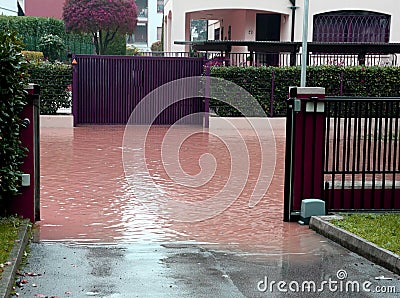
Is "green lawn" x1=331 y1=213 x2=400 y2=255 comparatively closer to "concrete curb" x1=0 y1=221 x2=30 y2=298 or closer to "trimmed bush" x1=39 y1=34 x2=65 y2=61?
"concrete curb" x1=0 y1=221 x2=30 y2=298

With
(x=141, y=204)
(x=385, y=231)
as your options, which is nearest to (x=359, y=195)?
(x=385, y=231)

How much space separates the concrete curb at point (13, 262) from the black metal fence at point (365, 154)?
12.6 ft

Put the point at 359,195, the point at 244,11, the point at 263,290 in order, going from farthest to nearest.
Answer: the point at 244,11 < the point at 359,195 < the point at 263,290

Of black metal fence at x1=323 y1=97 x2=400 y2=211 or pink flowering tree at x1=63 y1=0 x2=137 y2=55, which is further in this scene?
pink flowering tree at x1=63 y1=0 x2=137 y2=55

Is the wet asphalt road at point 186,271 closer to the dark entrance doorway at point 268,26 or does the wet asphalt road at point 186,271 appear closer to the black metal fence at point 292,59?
the black metal fence at point 292,59

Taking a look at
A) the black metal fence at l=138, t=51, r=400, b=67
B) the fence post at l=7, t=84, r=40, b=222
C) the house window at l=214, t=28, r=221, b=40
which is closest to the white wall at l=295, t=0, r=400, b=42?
the black metal fence at l=138, t=51, r=400, b=67

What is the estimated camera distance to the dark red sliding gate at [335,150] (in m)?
9.27

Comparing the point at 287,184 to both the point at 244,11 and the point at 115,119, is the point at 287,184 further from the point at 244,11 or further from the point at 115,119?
the point at 244,11

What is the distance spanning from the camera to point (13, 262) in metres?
6.49

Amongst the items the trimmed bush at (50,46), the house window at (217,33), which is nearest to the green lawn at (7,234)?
the trimmed bush at (50,46)

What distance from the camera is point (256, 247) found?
8031mm

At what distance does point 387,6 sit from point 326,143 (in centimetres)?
2039

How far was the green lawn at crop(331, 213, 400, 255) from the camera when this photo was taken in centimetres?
745

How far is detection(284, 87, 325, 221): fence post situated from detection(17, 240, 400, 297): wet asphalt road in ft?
4.48
